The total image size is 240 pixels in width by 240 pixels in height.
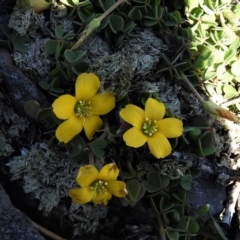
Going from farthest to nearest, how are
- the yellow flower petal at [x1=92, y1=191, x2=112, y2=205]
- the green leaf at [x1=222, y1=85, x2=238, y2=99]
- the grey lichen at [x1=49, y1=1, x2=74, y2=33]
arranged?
the green leaf at [x1=222, y1=85, x2=238, y2=99] → the grey lichen at [x1=49, y1=1, x2=74, y2=33] → the yellow flower petal at [x1=92, y1=191, x2=112, y2=205]

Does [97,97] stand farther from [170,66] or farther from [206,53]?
[206,53]

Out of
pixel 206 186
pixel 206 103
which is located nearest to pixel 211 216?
pixel 206 186

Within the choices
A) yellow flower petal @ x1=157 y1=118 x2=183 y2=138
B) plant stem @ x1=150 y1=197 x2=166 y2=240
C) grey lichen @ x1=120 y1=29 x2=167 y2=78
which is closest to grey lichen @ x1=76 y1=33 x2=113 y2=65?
grey lichen @ x1=120 y1=29 x2=167 y2=78

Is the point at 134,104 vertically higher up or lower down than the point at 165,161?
higher up

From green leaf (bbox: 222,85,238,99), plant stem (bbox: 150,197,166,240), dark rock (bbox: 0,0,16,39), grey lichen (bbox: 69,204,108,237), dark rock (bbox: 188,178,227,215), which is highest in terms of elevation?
dark rock (bbox: 0,0,16,39)

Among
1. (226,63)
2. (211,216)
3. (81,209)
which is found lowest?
(211,216)

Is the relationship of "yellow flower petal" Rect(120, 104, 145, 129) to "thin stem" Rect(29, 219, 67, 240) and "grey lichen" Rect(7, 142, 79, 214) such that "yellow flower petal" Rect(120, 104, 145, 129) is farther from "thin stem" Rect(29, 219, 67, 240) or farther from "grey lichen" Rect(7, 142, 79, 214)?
"thin stem" Rect(29, 219, 67, 240)
